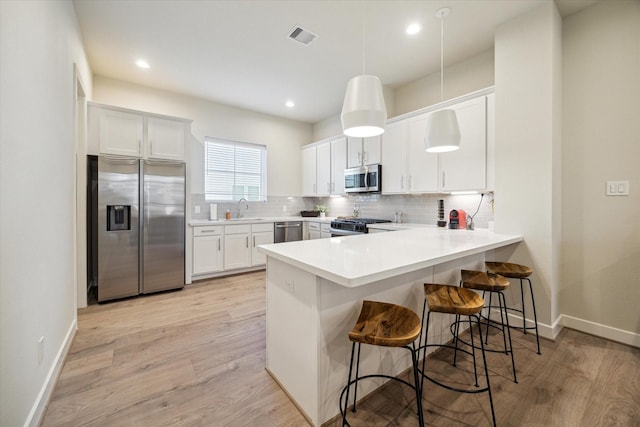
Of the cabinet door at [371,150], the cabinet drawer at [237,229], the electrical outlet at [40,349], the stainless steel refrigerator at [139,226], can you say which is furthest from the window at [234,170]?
the electrical outlet at [40,349]

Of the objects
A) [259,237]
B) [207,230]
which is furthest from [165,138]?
A: [259,237]

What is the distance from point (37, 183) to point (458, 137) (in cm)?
290

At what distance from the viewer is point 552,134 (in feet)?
7.84

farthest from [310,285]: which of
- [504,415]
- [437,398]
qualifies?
[504,415]

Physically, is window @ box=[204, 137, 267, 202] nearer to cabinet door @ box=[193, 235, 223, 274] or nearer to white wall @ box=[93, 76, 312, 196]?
white wall @ box=[93, 76, 312, 196]

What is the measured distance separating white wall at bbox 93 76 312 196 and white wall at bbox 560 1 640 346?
4366 mm

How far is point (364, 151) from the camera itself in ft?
14.1


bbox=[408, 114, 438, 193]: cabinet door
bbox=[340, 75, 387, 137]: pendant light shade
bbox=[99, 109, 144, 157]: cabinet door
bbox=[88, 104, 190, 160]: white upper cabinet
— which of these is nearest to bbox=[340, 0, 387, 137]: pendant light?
bbox=[340, 75, 387, 137]: pendant light shade

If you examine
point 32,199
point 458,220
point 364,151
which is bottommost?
point 458,220

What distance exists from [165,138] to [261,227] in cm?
198

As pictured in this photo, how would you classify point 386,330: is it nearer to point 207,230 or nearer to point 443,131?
point 443,131

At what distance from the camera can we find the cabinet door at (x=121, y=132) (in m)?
3.35

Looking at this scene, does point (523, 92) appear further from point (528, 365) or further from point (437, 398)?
point (437, 398)

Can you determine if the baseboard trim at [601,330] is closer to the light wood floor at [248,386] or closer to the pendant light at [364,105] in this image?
the light wood floor at [248,386]
